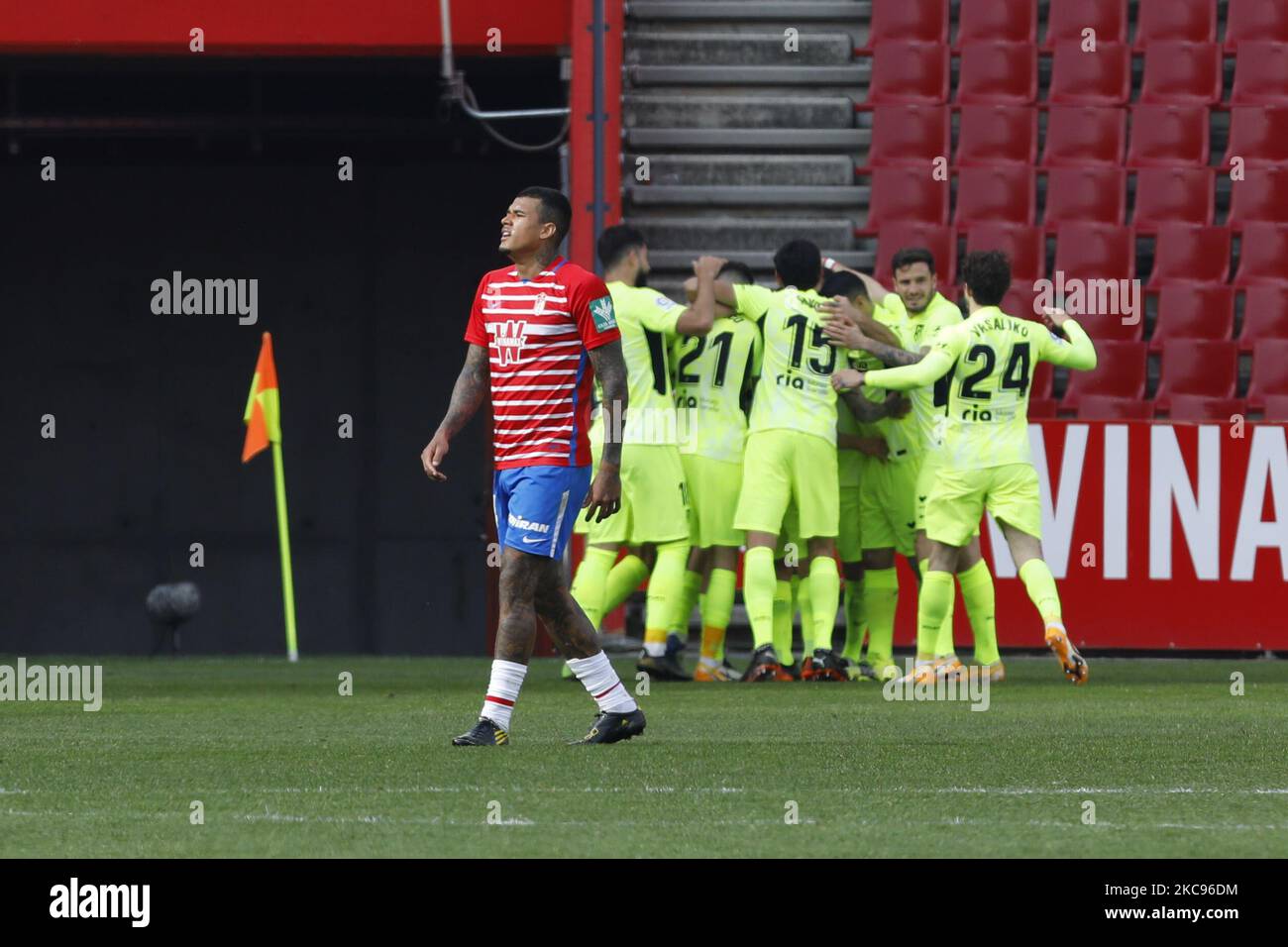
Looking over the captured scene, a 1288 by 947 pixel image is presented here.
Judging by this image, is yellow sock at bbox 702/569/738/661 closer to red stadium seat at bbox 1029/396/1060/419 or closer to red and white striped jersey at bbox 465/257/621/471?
red stadium seat at bbox 1029/396/1060/419

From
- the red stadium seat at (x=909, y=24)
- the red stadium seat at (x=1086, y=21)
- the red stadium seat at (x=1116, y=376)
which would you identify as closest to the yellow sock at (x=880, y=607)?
the red stadium seat at (x=1116, y=376)

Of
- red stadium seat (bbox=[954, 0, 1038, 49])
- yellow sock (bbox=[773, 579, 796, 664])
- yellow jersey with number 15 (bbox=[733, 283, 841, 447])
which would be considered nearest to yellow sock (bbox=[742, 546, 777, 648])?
yellow sock (bbox=[773, 579, 796, 664])

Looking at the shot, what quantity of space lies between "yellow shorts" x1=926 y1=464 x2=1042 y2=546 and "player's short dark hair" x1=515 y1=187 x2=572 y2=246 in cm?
396

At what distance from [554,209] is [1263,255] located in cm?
855

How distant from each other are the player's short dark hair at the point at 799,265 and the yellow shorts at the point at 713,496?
101cm

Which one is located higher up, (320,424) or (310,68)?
(310,68)

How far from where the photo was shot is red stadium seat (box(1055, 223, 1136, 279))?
49.9 feet

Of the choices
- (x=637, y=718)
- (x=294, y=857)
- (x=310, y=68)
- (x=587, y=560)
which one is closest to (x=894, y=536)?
(x=587, y=560)

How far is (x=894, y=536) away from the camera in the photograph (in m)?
12.3

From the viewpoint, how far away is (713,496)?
40.0 ft

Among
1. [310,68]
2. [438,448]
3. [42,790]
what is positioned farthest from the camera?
[310,68]

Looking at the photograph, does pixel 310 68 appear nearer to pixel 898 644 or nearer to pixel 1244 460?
pixel 898 644

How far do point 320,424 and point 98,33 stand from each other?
481cm

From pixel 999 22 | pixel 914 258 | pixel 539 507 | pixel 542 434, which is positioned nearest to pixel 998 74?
pixel 999 22
